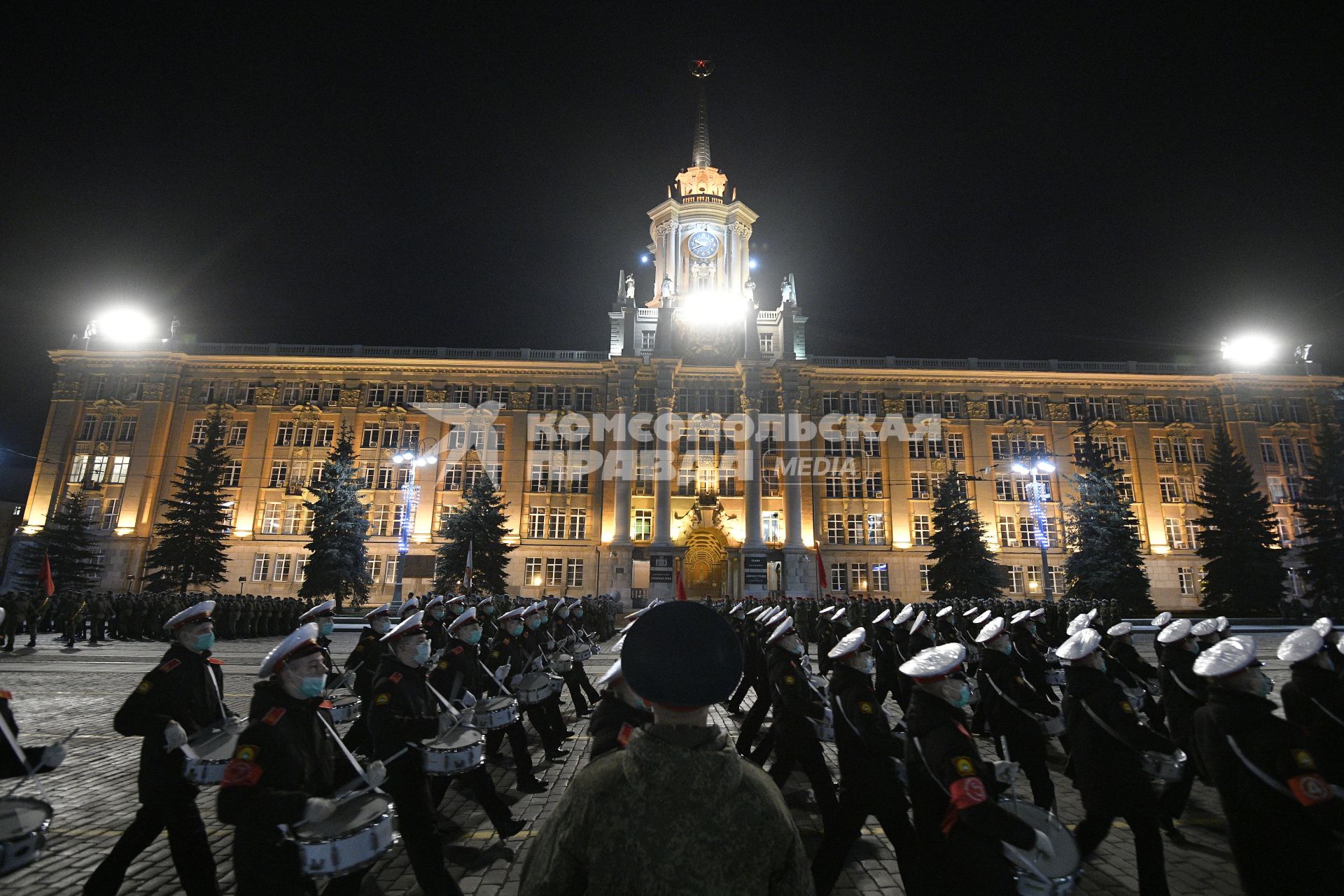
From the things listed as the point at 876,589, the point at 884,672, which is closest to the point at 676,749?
the point at 884,672

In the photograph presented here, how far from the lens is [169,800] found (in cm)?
426

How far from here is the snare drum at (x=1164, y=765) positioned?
4.47 metres

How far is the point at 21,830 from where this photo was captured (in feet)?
11.2

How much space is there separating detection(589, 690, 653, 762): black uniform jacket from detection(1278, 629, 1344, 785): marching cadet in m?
4.86

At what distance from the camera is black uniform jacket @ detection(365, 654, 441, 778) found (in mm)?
4727

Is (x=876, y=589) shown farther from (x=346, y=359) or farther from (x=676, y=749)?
(x=676, y=749)

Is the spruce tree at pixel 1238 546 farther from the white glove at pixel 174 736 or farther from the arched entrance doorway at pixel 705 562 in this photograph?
the white glove at pixel 174 736

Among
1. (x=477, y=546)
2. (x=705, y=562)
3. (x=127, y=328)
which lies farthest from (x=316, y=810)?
(x=127, y=328)

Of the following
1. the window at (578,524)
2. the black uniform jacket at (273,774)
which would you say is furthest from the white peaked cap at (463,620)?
the window at (578,524)

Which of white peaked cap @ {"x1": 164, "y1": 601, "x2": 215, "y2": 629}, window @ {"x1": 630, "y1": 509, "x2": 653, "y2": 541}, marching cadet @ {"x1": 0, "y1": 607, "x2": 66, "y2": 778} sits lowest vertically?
marching cadet @ {"x1": 0, "y1": 607, "x2": 66, "y2": 778}

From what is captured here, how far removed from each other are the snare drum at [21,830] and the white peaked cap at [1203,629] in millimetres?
10034

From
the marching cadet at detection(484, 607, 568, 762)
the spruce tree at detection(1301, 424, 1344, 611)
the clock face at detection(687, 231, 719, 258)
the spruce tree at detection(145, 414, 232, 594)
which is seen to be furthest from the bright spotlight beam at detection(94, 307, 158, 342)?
the spruce tree at detection(1301, 424, 1344, 611)

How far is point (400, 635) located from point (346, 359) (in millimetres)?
46422

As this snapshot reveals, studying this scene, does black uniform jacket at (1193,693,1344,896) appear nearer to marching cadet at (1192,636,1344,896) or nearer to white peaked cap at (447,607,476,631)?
marching cadet at (1192,636,1344,896)
